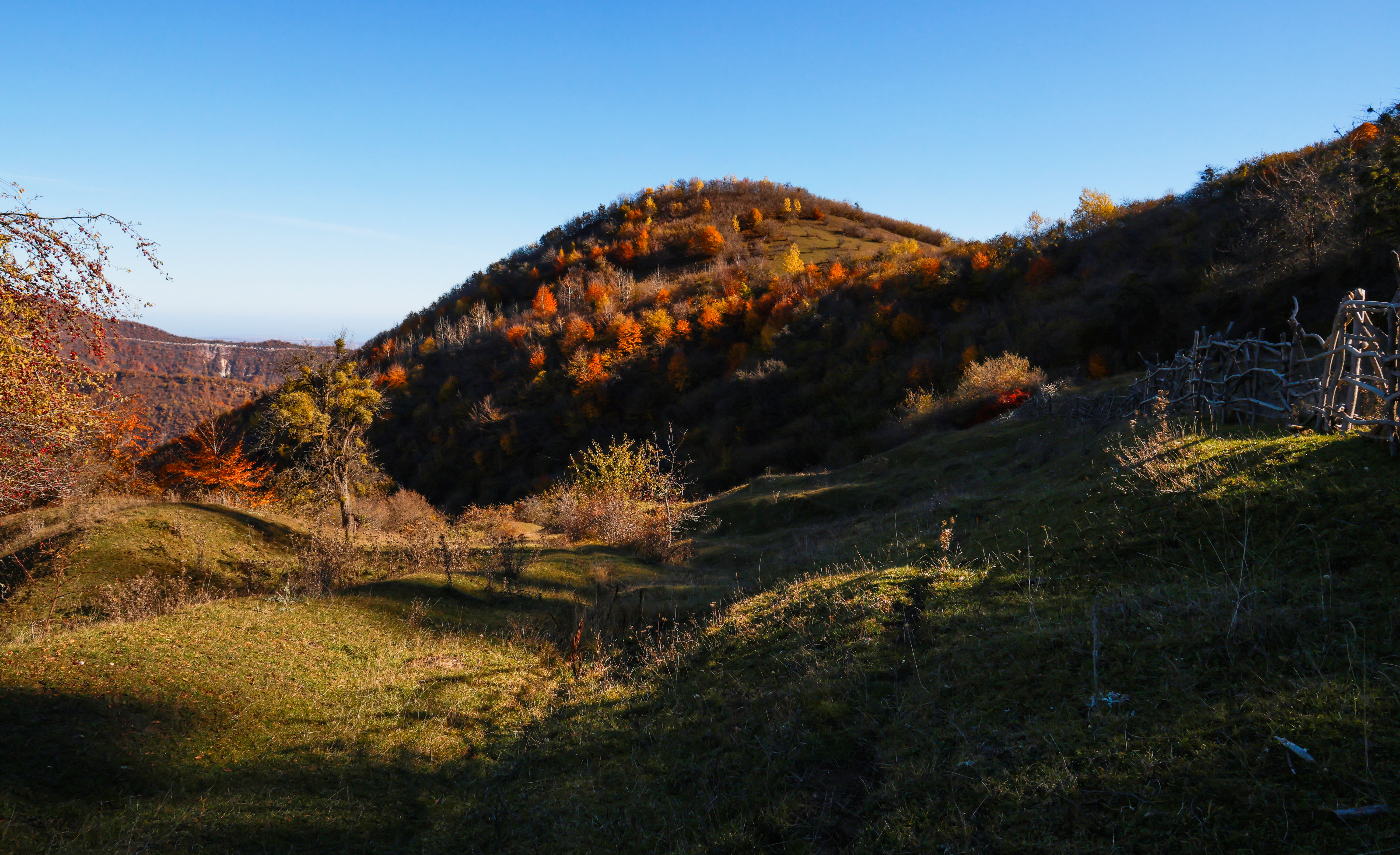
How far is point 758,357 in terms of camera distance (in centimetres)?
5406

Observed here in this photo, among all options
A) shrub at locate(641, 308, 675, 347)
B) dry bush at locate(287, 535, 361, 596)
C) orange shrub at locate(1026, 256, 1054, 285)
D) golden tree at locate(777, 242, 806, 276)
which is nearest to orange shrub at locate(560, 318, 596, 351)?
shrub at locate(641, 308, 675, 347)

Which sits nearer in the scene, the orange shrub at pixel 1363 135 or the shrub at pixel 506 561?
the shrub at pixel 506 561

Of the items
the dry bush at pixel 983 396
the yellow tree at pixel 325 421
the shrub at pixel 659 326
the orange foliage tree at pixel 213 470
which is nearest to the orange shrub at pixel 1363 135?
the dry bush at pixel 983 396

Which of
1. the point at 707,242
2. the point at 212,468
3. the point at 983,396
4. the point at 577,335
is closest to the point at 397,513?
the point at 212,468

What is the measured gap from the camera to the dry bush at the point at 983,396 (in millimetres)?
30656

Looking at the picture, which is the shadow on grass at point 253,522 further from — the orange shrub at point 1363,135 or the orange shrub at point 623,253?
the orange shrub at point 623,253

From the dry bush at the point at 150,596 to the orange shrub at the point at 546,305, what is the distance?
63469mm

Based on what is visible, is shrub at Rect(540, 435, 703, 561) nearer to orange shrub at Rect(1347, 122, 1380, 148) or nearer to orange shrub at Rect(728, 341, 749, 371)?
orange shrub at Rect(728, 341, 749, 371)

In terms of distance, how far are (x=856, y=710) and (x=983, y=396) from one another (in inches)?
1189

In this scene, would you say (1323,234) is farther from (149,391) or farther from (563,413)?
(149,391)

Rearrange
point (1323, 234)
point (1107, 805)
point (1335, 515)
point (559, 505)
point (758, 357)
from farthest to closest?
point (758, 357)
point (1323, 234)
point (559, 505)
point (1335, 515)
point (1107, 805)

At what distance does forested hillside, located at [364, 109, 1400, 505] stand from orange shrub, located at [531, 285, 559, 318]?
0.45 m

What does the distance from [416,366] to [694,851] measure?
75192 millimetres

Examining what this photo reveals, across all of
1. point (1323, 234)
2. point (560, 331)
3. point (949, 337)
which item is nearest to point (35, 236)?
point (1323, 234)
